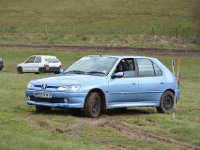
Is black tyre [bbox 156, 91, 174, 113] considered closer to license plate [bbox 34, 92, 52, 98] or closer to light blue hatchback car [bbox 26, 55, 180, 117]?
light blue hatchback car [bbox 26, 55, 180, 117]

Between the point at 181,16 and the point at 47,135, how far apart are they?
6290 centimetres

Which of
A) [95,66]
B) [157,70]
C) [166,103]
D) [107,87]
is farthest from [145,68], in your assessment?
[107,87]

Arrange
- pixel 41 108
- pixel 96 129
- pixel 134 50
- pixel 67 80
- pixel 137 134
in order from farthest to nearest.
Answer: pixel 134 50 < pixel 41 108 < pixel 67 80 < pixel 96 129 < pixel 137 134

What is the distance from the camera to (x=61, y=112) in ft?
49.7

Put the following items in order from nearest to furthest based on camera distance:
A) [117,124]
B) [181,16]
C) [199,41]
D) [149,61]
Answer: [117,124]
[149,61]
[199,41]
[181,16]

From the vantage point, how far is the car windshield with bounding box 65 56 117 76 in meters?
15.2

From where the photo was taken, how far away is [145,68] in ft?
53.4

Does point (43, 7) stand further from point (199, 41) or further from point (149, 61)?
point (149, 61)

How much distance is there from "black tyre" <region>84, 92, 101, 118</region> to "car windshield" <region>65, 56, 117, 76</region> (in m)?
0.73

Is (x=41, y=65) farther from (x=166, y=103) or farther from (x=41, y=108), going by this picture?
(x=41, y=108)

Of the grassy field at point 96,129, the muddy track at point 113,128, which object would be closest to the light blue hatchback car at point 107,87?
the grassy field at point 96,129

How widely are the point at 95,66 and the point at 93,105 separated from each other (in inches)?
52.5

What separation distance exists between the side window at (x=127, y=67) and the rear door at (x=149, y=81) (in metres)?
0.20

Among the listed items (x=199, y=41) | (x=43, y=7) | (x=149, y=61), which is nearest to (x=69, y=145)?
(x=149, y=61)
